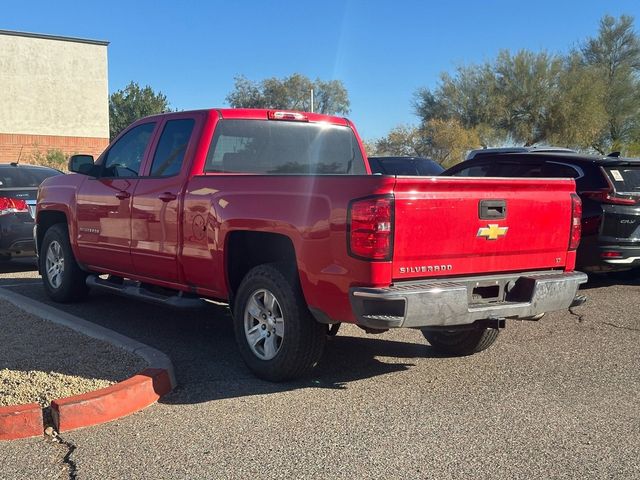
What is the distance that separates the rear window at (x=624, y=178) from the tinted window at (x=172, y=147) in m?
5.08

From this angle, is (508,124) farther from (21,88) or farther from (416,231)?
(416,231)

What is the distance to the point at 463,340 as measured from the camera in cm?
589

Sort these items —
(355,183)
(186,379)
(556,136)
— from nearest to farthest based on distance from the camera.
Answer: (355,183) → (186,379) → (556,136)

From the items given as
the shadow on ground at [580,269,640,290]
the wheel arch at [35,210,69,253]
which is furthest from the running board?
the shadow on ground at [580,269,640,290]

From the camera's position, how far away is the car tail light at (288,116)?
251 inches

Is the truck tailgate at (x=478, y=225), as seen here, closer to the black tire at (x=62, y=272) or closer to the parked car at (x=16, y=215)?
the black tire at (x=62, y=272)

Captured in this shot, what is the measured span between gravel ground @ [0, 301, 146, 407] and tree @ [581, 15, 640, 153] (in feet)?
121

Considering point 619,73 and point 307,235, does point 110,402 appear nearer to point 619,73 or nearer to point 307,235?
point 307,235

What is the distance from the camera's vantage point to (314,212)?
15.1 feet

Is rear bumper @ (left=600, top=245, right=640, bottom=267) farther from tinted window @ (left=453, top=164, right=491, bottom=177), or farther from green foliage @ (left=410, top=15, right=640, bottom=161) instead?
green foliage @ (left=410, top=15, right=640, bottom=161)

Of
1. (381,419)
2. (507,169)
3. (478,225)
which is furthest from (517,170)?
(381,419)

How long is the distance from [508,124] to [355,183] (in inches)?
1438

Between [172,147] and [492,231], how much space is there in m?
3.05

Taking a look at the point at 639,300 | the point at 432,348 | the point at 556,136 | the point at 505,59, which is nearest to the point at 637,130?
the point at 556,136
